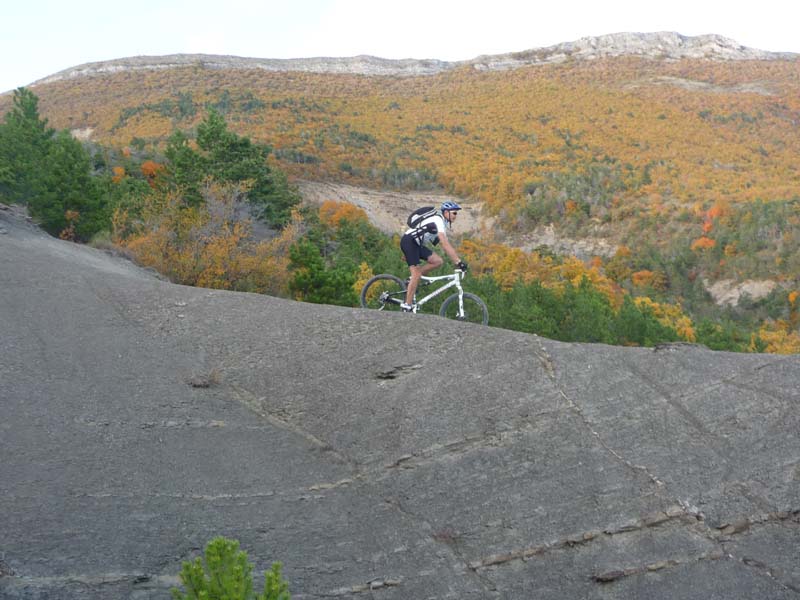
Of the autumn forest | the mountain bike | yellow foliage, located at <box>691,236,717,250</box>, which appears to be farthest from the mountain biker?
yellow foliage, located at <box>691,236,717,250</box>

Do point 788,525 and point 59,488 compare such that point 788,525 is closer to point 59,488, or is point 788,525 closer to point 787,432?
point 787,432

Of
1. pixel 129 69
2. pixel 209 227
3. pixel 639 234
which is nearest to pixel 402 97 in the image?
pixel 129 69

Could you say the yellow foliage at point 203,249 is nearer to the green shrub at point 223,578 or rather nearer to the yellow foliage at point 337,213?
the green shrub at point 223,578

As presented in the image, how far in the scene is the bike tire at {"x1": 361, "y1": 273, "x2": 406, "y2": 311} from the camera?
10.5m

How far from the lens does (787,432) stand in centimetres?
609

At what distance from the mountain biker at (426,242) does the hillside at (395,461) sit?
4.55 ft

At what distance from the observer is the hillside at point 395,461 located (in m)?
5.23

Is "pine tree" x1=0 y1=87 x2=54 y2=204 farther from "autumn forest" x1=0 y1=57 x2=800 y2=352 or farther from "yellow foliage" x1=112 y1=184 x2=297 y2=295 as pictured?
"yellow foliage" x1=112 y1=184 x2=297 y2=295

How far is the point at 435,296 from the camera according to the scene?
33.4 ft

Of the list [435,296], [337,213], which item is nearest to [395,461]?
[435,296]

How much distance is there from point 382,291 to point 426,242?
1.81 meters

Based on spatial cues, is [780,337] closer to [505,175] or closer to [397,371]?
[397,371]

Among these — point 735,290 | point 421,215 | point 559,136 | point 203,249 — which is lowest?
point 735,290

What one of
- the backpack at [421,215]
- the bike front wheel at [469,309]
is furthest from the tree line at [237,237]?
the backpack at [421,215]
